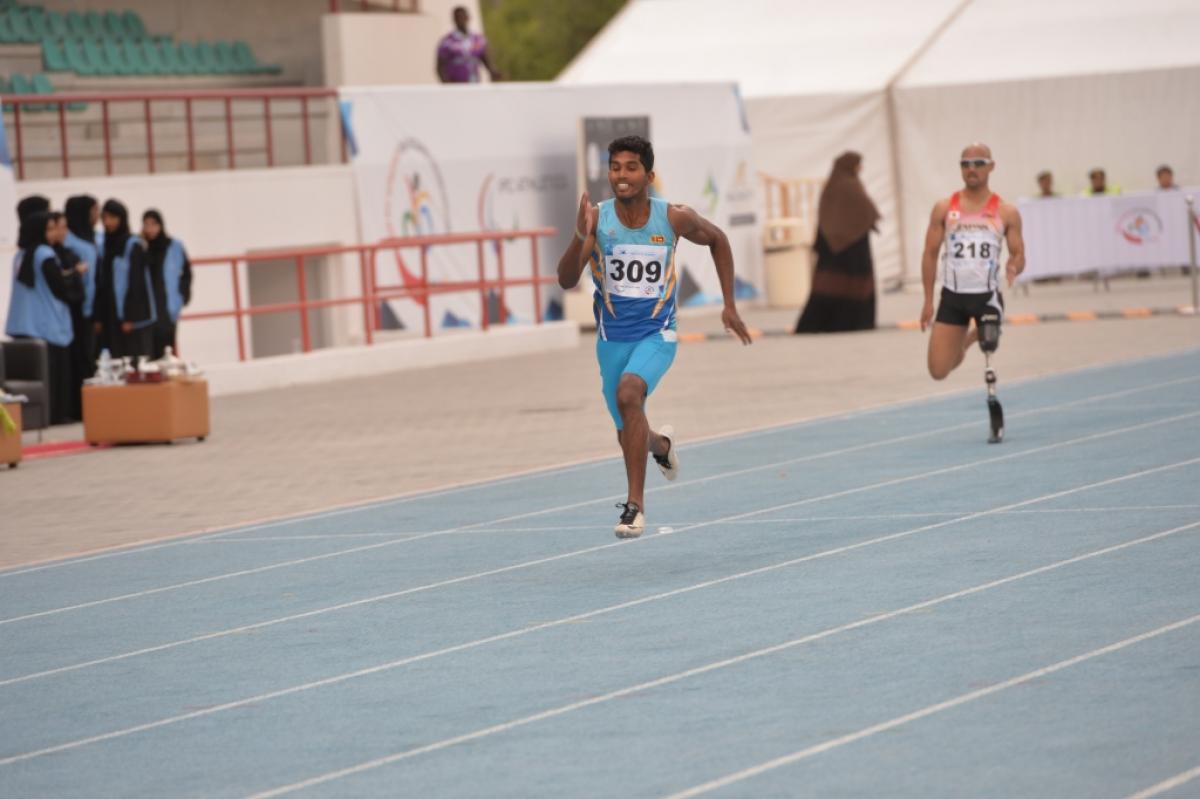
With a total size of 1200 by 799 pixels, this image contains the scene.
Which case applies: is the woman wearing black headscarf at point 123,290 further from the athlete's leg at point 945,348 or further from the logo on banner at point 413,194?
the athlete's leg at point 945,348

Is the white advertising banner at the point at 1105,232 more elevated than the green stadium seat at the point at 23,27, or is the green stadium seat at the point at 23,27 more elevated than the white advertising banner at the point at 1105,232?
the green stadium seat at the point at 23,27

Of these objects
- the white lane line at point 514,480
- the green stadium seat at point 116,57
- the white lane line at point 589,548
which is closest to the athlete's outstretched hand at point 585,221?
the white lane line at point 589,548

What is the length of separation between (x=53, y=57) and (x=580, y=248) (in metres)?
20.7

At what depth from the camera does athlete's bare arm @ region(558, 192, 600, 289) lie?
418 inches

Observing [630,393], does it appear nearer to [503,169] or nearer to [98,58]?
[503,169]

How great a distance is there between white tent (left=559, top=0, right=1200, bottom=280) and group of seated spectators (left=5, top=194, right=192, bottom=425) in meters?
16.6

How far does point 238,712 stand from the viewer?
7.72m

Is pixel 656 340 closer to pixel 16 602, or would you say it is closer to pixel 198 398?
pixel 16 602

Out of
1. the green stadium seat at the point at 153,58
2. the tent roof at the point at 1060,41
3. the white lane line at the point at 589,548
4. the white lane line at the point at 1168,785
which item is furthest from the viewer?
the tent roof at the point at 1060,41

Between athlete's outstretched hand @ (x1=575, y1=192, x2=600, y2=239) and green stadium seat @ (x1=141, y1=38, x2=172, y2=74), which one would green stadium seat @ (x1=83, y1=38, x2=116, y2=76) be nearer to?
green stadium seat @ (x1=141, y1=38, x2=172, y2=74)

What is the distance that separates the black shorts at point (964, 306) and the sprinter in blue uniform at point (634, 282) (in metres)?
4.36

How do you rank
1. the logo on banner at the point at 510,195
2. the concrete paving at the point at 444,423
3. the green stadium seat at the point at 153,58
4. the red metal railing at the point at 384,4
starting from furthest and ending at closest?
the red metal railing at the point at 384,4
the green stadium seat at the point at 153,58
the logo on banner at the point at 510,195
the concrete paving at the point at 444,423

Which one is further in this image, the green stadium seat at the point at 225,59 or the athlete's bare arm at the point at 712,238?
the green stadium seat at the point at 225,59

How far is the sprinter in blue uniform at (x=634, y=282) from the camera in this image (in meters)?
10.7
